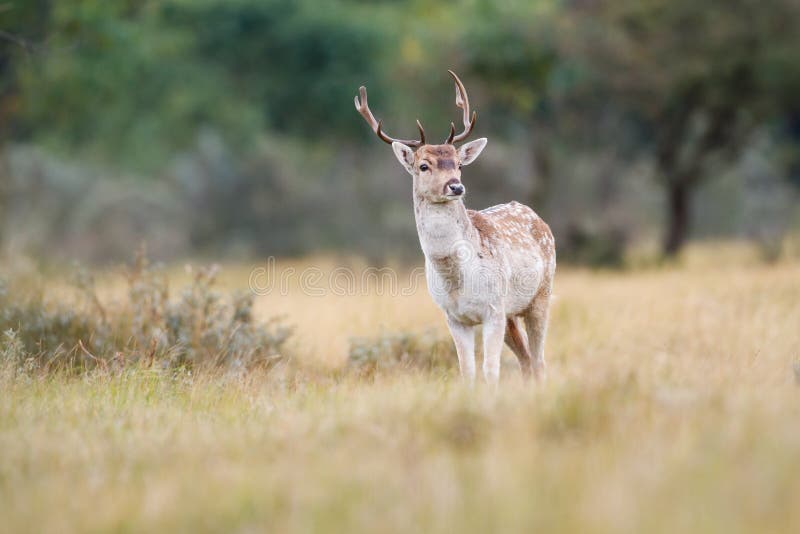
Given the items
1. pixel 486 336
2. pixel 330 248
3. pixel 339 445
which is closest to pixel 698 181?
pixel 330 248

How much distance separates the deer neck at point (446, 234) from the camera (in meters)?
7.09

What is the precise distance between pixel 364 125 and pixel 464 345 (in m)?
21.1

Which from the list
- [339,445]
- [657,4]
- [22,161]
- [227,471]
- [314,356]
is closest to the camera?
[227,471]

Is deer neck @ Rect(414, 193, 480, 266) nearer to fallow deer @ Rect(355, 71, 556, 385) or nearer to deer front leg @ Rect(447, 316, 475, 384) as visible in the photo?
fallow deer @ Rect(355, 71, 556, 385)

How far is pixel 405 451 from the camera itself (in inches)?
186

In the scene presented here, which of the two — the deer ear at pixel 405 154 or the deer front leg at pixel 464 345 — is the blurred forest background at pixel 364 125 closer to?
the deer ear at pixel 405 154

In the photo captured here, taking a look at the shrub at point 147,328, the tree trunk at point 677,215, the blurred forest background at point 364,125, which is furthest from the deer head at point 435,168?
the tree trunk at point 677,215

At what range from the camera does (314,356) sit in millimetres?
8867

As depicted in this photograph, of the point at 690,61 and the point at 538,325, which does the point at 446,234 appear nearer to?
the point at 538,325

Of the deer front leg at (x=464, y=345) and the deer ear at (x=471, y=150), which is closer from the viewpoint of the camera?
the deer front leg at (x=464, y=345)

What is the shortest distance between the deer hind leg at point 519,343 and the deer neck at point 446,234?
1008mm

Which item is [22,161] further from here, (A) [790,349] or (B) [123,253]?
(A) [790,349]

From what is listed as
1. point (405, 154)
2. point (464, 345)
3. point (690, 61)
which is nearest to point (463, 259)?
point (464, 345)

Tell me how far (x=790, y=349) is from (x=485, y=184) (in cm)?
1206
